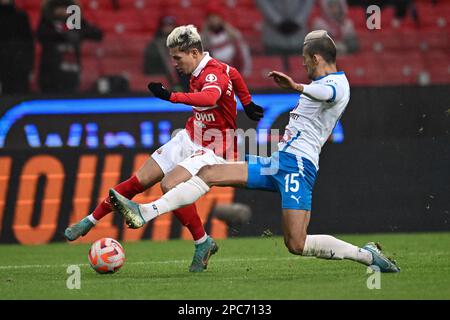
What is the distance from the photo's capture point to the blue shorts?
7805 millimetres

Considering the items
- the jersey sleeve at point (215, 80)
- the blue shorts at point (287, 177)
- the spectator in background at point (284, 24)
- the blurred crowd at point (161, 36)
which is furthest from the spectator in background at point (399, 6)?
the blue shorts at point (287, 177)

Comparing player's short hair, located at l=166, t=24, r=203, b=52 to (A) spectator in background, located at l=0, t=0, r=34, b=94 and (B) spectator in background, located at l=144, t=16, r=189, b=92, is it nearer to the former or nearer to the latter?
(A) spectator in background, located at l=0, t=0, r=34, b=94

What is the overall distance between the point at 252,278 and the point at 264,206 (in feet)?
15.3

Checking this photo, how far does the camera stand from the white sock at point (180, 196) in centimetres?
769

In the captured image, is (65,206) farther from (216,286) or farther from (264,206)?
(216,286)

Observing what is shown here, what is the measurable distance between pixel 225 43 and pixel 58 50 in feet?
7.73

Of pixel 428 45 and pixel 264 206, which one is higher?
pixel 428 45

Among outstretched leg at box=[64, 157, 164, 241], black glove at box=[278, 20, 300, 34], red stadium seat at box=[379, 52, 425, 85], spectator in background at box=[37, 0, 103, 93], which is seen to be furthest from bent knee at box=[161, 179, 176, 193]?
black glove at box=[278, 20, 300, 34]

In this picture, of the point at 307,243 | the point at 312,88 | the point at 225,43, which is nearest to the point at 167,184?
the point at 307,243

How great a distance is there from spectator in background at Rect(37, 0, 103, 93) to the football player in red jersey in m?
4.36

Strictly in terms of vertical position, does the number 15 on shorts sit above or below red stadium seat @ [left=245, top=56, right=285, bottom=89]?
below

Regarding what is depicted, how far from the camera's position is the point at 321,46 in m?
7.78

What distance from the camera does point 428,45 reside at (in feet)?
46.8
